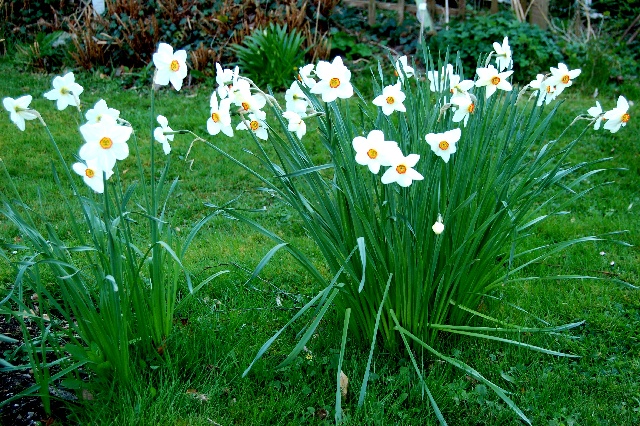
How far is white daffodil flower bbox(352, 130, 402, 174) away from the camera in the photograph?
208 cm

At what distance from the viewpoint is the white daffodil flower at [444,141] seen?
211cm

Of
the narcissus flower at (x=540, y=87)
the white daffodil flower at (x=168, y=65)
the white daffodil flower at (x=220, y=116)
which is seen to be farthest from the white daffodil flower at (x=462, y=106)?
the white daffodil flower at (x=168, y=65)

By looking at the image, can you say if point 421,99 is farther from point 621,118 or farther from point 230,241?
point 230,241

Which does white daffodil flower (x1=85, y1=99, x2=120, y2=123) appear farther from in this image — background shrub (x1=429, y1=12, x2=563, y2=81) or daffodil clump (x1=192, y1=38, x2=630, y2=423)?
background shrub (x1=429, y1=12, x2=563, y2=81)

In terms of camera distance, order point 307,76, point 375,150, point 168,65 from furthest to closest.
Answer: point 307,76
point 168,65
point 375,150

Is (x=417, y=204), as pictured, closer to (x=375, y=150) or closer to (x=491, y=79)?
(x=375, y=150)

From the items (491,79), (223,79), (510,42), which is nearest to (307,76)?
(223,79)

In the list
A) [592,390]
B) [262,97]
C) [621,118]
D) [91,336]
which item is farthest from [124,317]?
[621,118]

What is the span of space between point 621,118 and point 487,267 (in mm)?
739

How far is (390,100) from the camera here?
2.31 metres

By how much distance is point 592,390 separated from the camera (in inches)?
97.9

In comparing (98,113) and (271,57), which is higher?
(98,113)

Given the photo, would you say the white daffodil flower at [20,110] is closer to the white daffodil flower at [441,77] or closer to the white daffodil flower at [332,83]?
the white daffodil flower at [332,83]

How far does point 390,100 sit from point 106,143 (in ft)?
3.11
